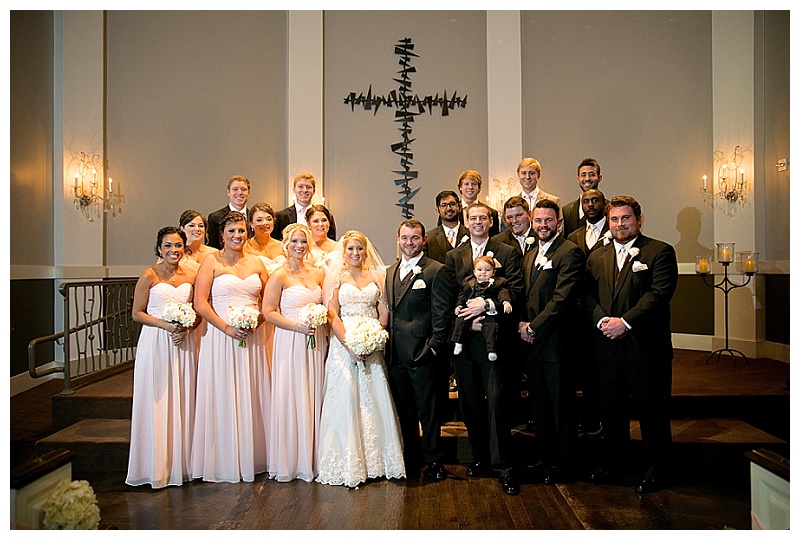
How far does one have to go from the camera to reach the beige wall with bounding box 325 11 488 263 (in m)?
8.61

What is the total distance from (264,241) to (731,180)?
556 centimetres

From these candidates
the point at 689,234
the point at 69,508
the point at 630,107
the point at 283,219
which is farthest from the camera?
the point at 630,107

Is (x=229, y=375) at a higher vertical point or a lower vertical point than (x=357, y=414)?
higher

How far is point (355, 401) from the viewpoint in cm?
447

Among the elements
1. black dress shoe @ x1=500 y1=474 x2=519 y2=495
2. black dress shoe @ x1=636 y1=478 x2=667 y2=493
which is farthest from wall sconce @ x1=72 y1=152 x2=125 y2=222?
black dress shoe @ x1=636 y1=478 x2=667 y2=493

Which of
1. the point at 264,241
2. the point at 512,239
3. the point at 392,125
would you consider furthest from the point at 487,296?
the point at 392,125

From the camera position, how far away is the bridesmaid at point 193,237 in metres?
4.84

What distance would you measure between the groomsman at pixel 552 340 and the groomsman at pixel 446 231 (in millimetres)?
979

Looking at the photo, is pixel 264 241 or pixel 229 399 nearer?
pixel 229 399

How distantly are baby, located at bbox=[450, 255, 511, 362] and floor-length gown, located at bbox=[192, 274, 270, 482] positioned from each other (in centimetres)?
143

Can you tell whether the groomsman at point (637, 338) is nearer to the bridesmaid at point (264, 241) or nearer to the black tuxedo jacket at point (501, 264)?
the black tuxedo jacket at point (501, 264)

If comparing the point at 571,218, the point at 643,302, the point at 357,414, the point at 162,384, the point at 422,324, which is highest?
the point at 571,218

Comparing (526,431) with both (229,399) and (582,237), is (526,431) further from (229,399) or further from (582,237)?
(229,399)

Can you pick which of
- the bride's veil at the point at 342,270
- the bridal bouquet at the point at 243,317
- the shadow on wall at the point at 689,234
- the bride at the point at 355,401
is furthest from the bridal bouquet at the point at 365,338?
the shadow on wall at the point at 689,234
